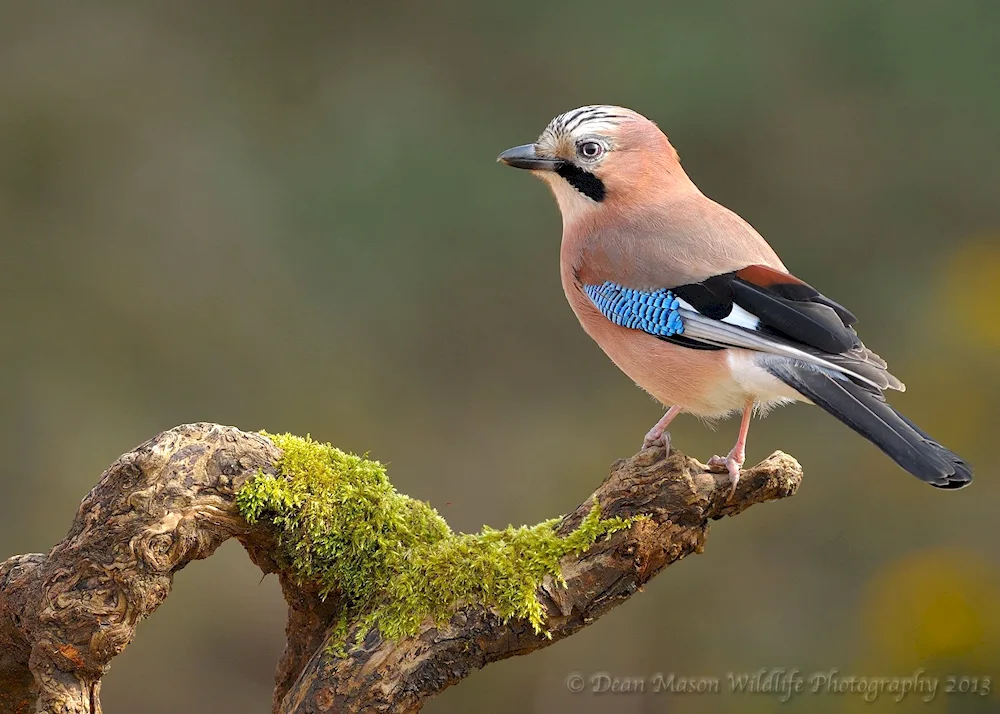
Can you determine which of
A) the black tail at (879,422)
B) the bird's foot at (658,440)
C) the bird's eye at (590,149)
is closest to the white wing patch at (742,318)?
the black tail at (879,422)

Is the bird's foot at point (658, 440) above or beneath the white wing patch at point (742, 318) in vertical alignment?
beneath

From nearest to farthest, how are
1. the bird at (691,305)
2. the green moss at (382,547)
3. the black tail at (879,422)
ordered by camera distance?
the black tail at (879,422), the green moss at (382,547), the bird at (691,305)

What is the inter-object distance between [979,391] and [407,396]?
390cm

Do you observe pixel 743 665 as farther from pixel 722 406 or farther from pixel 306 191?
pixel 306 191

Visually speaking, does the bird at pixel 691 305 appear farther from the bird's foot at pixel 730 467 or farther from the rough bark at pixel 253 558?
the rough bark at pixel 253 558

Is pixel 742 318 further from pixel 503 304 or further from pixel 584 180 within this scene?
pixel 503 304

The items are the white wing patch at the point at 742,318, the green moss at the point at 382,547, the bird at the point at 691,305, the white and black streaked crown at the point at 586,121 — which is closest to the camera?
the green moss at the point at 382,547

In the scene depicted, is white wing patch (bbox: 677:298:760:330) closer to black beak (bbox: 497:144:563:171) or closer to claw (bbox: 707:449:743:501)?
claw (bbox: 707:449:743:501)

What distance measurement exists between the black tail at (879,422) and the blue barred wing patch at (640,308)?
42 cm

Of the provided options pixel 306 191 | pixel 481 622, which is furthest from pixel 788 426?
pixel 481 622

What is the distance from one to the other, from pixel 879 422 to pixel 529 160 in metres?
1.80

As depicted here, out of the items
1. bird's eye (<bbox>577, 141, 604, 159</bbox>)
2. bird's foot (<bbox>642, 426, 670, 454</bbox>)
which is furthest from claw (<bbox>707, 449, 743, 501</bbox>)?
bird's eye (<bbox>577, 141, 604, 159</bbox>)

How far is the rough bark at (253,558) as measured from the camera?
3.29 m

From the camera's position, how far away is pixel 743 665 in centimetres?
701
